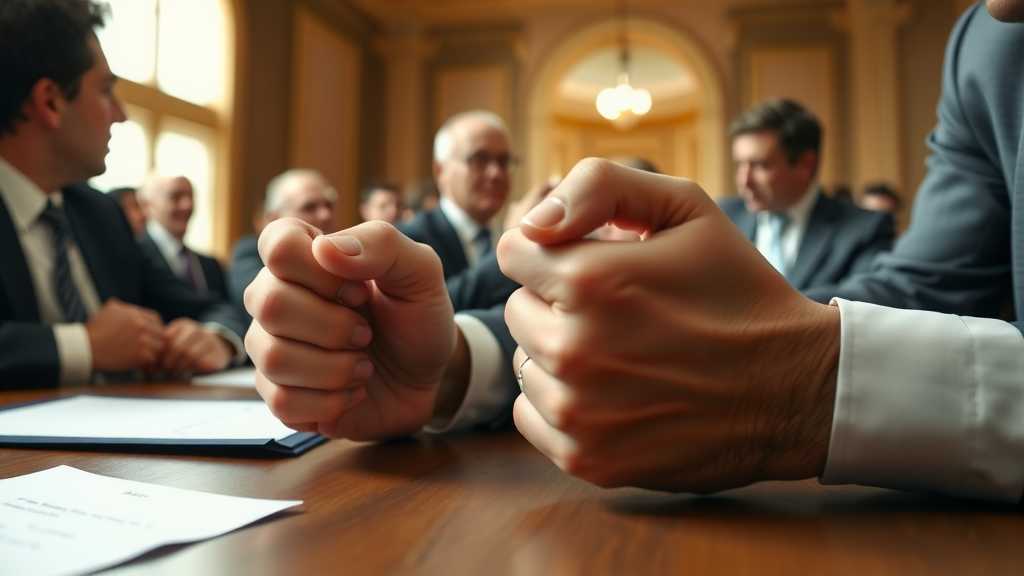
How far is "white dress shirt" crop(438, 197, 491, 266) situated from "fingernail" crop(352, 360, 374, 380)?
1.97m

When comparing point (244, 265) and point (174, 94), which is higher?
point (174, 94)

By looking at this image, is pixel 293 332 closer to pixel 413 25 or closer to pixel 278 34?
pixel 278 34

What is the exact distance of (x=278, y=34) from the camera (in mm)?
5797

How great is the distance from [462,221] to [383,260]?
221 cm

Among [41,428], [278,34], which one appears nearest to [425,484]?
[41,428]

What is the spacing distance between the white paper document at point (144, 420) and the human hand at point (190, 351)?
1.19ft

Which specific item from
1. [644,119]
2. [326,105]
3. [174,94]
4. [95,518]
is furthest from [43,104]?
[644,119]

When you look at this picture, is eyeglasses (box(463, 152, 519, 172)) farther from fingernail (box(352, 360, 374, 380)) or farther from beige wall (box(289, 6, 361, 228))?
beige wall (box(289, 6, 361, 228))

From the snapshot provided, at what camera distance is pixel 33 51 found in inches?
56.3

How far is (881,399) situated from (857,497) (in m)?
0.08

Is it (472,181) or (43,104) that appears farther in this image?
(472,181)

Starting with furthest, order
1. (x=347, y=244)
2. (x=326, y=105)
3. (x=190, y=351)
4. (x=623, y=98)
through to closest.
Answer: (x=623, y=98), (x=326, y=105), (x=190, y=351), (x=347, y=244)

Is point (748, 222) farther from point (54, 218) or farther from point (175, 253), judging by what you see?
point (175, 253)

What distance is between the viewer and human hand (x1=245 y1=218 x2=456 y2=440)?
0.54 metres
